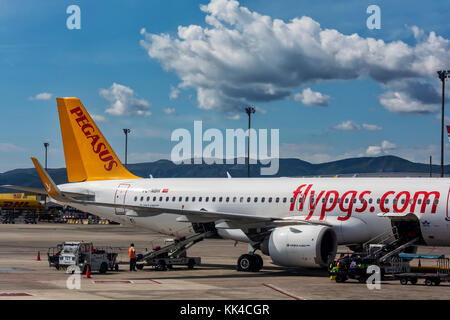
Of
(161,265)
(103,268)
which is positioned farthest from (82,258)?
(161,265)

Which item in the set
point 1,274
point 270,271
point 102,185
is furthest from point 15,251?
point 270,271

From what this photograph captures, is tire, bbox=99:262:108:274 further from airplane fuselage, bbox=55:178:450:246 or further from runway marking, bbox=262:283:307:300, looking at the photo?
runway marking, bbox=262:283:307:300

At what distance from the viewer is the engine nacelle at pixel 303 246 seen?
1300 inches

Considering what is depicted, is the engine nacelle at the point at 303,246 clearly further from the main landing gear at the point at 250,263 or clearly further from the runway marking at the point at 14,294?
the runway marking at the point at 14,294

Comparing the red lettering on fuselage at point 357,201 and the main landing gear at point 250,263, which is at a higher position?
the red lettering on fuselage at point 357,201

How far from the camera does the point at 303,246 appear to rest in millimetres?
33094

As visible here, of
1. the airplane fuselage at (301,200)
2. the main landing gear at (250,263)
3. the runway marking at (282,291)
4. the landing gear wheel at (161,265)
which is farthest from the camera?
the landing gear wheel at (161,265)

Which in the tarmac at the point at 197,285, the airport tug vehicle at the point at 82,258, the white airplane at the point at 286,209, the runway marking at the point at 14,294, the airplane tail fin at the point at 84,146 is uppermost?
the airplane tail fin at the point at 84,146

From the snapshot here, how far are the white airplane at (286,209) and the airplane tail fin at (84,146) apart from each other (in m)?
1.08

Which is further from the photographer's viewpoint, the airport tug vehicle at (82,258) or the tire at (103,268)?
the tire at (103,268)

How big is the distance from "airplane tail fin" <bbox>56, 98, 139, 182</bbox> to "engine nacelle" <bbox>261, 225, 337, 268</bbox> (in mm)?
15047

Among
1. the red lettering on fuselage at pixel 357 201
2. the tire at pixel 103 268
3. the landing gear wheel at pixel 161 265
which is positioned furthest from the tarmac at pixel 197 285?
the red lettering on fuselage at pixel 357 201

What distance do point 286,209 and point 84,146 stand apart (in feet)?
50.6

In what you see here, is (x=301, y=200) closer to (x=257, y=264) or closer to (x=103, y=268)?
(x=257, y=264)
